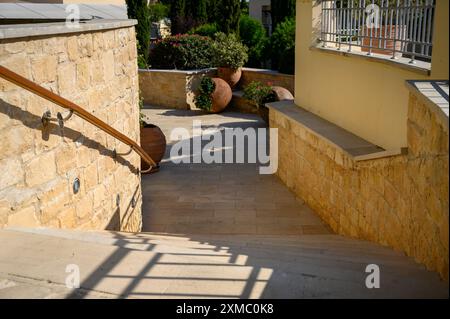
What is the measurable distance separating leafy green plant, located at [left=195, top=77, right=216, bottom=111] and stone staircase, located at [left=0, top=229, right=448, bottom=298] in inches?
365

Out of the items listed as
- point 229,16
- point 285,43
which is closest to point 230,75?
point 285,43

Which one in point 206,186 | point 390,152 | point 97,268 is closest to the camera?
point 97,268

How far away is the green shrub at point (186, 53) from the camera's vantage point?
539 inches

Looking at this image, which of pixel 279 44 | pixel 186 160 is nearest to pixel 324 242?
pixel 186 160

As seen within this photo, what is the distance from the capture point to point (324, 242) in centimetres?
481

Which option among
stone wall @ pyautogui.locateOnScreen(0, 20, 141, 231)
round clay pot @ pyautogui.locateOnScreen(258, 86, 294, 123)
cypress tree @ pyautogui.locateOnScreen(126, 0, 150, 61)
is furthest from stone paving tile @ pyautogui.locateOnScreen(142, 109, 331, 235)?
cypress tree @ pyautogui.locateOnScreen(126, 0, 150, 61)

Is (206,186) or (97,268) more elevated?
(97,268)

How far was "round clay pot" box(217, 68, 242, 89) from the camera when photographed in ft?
43.7

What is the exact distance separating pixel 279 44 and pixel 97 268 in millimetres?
11181

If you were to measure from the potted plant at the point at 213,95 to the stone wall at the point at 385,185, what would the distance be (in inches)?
182

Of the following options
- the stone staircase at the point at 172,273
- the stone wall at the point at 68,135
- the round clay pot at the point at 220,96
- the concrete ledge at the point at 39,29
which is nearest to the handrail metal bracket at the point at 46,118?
the stone wall at the point at 68,135

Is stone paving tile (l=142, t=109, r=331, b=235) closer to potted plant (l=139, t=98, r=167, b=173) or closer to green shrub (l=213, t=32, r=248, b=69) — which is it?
potted plant (l=139, t=98, r=167, b=173)

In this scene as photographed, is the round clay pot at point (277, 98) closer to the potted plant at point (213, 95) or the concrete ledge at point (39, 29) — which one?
the potted plant at point (213, 95)
